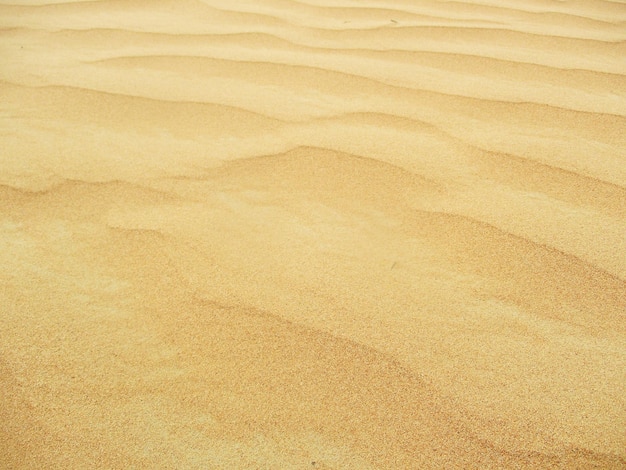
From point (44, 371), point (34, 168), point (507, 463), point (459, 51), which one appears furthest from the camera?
point (459, 51)

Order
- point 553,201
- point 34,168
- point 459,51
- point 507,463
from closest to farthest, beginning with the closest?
1. point 507,463
2. point 553,201
3. point 34,168
4. point 459,51

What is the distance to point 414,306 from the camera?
842mm

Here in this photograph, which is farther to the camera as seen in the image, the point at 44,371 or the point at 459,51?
the point at 459,51

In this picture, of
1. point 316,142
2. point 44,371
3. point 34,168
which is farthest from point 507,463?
point 34,168

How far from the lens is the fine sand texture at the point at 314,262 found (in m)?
0.67

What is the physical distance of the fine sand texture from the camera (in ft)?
2.21

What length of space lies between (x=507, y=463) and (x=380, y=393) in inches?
7.1

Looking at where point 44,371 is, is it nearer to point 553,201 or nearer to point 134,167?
point 134,167

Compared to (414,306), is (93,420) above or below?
Result: below

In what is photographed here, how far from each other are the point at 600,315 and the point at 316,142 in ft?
2.45

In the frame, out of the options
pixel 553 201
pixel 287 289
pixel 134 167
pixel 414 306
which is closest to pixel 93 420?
pixel 287 289

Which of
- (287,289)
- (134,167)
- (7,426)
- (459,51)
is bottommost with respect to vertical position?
(7,426)

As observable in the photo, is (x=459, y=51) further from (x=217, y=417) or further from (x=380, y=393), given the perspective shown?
(x=217, y=417)

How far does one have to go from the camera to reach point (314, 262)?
93 cm
